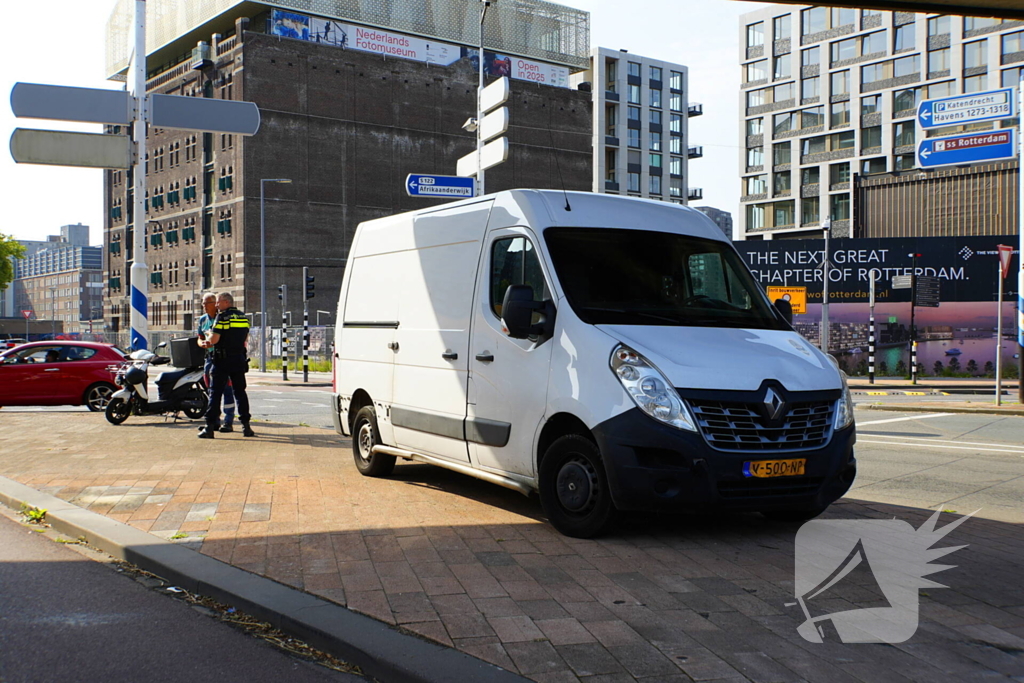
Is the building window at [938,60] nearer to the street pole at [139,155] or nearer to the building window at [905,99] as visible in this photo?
the building window at [905,99]

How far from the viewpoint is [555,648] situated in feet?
12.8

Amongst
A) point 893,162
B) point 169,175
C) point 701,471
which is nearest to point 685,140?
point 893,162

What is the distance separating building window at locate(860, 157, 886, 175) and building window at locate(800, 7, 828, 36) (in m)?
11.0

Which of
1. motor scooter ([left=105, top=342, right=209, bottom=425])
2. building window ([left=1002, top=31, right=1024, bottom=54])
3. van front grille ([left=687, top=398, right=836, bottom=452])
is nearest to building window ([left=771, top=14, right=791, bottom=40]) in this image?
building window ([left=1002, top=31, right=1024, bottom=54])

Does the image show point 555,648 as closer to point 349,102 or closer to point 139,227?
point 139,227

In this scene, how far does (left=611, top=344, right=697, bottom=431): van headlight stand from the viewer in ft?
18.0

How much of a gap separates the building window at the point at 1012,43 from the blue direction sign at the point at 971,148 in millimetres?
51009

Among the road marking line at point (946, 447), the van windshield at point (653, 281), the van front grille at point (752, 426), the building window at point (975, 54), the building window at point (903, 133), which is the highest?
the building window at point (975, 54)

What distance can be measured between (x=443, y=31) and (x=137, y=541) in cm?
7628

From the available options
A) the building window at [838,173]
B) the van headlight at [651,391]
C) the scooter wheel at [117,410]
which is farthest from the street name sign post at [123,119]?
the building window at [838,173]

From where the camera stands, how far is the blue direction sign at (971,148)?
19703 mm

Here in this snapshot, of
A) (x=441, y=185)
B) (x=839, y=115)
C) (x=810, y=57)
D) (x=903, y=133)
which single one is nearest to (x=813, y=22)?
(x=810, y=57)

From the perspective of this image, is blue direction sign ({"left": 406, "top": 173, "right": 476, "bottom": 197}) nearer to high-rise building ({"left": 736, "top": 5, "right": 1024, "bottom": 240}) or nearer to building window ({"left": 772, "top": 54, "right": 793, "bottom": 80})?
high-rise building ({"left": 736, "top": 5, "right": 1024, "bottom": 240})

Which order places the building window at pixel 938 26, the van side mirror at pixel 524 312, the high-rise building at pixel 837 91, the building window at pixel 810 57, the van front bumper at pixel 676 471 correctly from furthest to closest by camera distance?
the building window at pixel 810 57 → the building window at pixel 938 26 → the high-rise building at pixel 837 91 → the van side mirror at pixel 524 312 → the van front bumper at pixel 676 471
